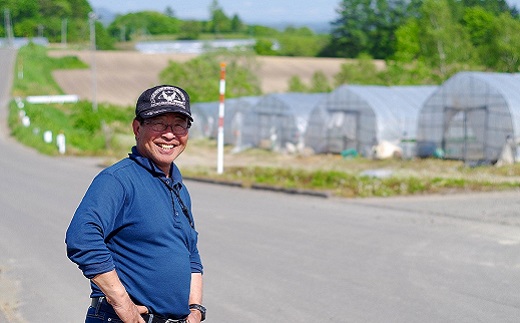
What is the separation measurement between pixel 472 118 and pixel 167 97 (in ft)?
76.0

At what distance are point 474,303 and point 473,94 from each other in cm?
1896

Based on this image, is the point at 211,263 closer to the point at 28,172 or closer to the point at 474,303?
the point at 474,303

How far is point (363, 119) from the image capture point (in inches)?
1175

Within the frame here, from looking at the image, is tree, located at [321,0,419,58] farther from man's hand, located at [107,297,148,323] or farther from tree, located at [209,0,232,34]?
man's hand, located at [107,297,148,323]

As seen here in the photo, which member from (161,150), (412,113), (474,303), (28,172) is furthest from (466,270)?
(412,113)

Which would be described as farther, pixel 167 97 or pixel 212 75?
pixel 212 75

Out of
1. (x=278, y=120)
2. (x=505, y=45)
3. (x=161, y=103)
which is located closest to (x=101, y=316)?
(x=161, y=103)

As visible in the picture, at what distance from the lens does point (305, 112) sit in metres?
33.3

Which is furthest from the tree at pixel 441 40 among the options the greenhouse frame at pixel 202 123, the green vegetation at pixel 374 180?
the green vegetation at pixel 374 180

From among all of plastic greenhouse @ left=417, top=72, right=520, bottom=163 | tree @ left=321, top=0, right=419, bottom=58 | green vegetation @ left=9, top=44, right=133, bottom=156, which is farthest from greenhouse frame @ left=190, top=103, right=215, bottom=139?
tree @ left=321, top=0, right=419, bottom=58

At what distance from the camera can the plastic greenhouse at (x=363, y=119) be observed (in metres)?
29.2

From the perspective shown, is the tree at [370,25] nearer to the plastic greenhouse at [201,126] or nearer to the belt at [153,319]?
the plastic greenhouse at [201,126]

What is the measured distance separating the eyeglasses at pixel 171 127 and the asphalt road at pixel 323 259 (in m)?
3.55

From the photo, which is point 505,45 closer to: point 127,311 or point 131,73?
point 131,73
